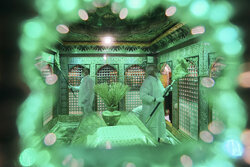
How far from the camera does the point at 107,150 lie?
1.32 m

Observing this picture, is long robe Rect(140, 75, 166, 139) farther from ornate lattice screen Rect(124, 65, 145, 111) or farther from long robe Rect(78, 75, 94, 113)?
ornate lattice screen Rect(124, 65, 145, 111)

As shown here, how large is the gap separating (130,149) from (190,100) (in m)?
3.58

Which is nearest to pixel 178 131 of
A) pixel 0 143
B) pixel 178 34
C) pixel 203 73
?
pixel 203 73

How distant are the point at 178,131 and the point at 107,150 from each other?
4.22 m

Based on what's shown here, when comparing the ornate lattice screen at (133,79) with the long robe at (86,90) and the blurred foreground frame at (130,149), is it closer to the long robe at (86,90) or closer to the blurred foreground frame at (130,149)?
the long robe at (86,90)

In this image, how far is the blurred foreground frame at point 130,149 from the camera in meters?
1.03

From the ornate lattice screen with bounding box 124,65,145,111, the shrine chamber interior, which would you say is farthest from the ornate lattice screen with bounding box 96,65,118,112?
the ornate lattice screen with bounding box 124,65,145,111

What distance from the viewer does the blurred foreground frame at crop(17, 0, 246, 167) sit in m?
1.03

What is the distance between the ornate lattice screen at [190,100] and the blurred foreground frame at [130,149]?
10.3 ft

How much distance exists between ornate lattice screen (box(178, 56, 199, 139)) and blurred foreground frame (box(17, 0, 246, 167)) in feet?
10.3

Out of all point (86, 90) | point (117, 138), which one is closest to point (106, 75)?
point (86, 90)

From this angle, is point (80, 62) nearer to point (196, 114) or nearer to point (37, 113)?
point (196, 114)

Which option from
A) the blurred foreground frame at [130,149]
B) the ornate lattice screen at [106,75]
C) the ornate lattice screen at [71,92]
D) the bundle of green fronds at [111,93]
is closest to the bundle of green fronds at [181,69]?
the bundle of green fronds at [111,93]

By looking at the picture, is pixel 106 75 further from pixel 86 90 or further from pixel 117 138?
pixel 117 138
